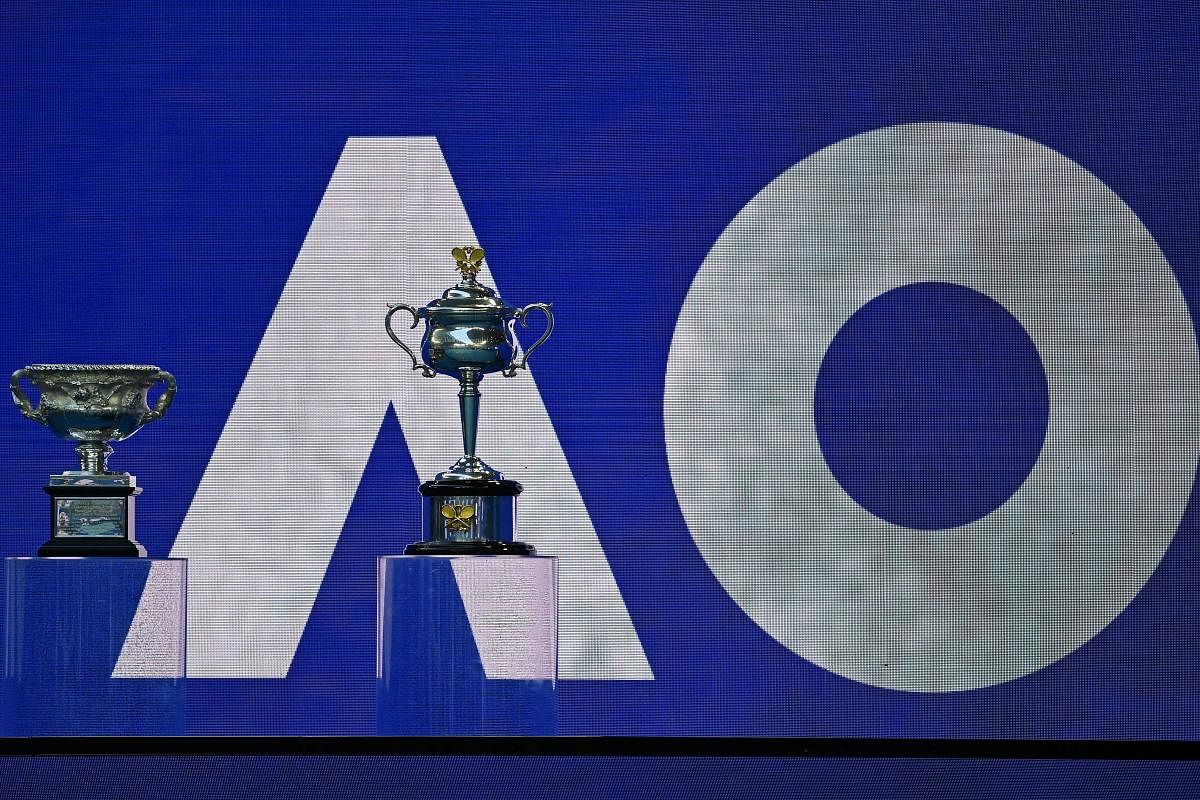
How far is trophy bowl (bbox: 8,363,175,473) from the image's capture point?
2045 mm

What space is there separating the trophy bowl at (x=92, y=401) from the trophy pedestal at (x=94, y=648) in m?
0.18

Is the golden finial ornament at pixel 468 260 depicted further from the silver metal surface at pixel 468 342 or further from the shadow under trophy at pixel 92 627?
the shadow under trophy at pixel 92 627

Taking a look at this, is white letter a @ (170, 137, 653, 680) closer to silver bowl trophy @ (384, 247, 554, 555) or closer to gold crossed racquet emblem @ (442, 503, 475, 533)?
silver bowl trophy @ (384, 247, 554, 555)

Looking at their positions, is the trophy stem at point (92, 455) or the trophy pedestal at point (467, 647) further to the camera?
the trophy stem at point (92, 455)

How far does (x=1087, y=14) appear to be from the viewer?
2.44 m

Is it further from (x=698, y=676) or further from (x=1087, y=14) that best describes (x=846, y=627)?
(x=1087, y=14)

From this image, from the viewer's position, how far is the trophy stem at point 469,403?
212 cm

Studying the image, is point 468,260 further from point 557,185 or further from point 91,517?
point 91,517

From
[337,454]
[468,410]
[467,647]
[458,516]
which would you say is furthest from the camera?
[337,454]

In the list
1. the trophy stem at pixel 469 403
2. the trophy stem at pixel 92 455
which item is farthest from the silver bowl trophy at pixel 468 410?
the trophy stem at pixel 92 455

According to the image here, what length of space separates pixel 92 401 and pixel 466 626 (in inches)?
21.6

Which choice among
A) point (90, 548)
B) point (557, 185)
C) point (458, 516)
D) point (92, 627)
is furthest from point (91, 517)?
point (557, 185)

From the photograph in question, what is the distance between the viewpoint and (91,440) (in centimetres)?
208

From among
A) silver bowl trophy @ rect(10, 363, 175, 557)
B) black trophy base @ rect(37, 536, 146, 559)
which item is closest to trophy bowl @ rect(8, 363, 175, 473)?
silver bowl trophy @ rect(10, 363, 175, 557)
